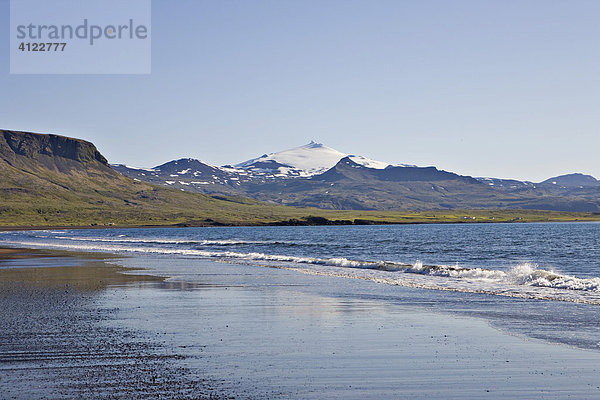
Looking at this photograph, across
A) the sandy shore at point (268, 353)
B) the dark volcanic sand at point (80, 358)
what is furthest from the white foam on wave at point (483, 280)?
the dark volcanic sand at point (80, 358)

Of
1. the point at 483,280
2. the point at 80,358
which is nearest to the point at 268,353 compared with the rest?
the point at 80,358

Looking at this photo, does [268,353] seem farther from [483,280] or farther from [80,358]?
[483,280]

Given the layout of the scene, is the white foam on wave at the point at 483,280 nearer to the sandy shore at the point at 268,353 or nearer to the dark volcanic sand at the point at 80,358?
the sandy shore at the point at 268,353

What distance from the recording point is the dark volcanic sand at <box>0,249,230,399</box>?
1291 cm

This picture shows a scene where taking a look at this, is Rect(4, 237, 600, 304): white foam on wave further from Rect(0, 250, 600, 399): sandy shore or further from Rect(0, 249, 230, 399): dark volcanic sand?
Answer: Rect(0, 249, 230, 399): dark volcanic sand

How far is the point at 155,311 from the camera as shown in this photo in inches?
973

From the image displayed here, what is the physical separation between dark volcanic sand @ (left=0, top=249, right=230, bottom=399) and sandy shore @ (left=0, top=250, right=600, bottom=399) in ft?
0.13

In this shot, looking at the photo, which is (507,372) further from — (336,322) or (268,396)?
(336,322)

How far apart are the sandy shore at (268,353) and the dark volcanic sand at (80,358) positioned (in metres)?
0.04

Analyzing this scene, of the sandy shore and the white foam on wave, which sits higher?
the sandy shore

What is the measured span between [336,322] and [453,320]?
4.37 m

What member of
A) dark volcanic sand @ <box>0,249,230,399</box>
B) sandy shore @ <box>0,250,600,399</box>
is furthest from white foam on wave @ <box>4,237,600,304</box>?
dark volcanic sand @ <box>0,249,230,399</box>

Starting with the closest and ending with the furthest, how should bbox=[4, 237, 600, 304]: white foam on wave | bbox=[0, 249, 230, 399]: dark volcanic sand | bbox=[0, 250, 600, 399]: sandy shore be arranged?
bbox=[0, 249, 230, 399]: dark volcanic sand → bbox=[0, 250, 600, 399]: sandy shore → bbox=[4, 237, 600, 304]: white foam on wave

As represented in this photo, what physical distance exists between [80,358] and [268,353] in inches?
193
